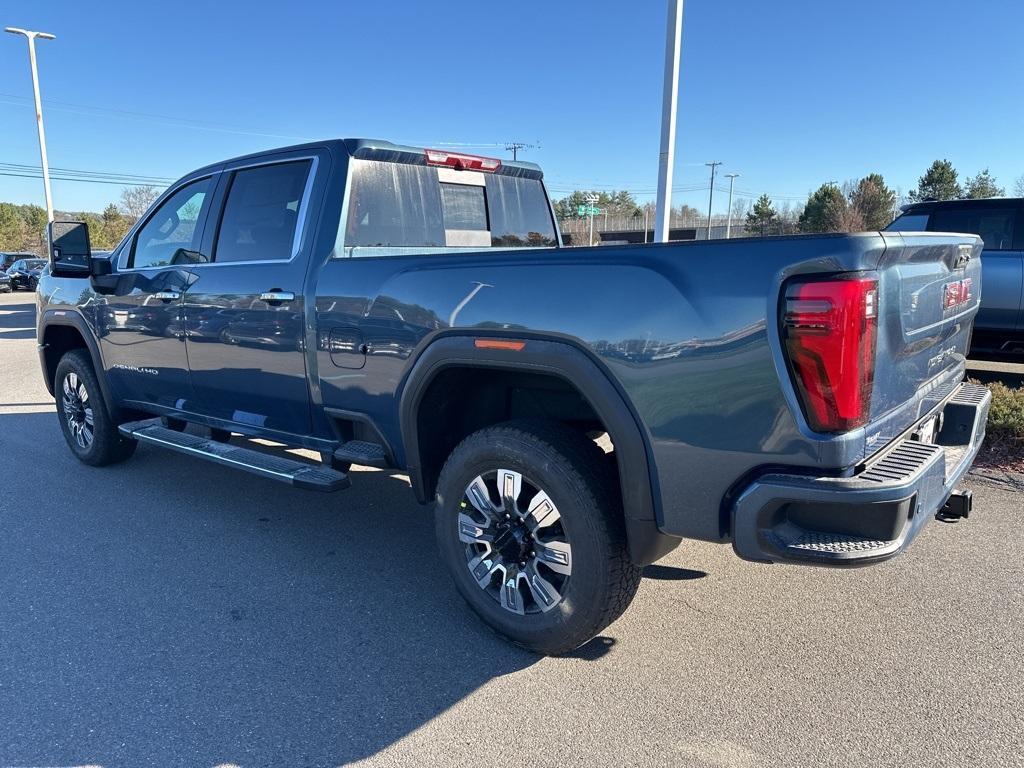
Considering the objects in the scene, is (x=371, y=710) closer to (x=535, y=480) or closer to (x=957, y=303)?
(x=535, y=480)

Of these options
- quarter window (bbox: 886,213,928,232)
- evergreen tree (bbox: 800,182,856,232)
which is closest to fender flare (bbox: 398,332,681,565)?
quarter window (bbox: 886,213,928,232)

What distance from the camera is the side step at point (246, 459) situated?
11.9 feet

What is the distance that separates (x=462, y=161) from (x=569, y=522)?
106 inches

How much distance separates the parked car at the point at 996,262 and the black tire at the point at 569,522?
6888 millimetres

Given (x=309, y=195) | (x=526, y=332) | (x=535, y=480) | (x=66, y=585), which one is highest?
(x=309, y=195)

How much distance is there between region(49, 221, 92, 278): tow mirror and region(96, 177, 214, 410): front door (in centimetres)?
23

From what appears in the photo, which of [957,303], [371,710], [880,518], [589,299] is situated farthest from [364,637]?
[957,303]

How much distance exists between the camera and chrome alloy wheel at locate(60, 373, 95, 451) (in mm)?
5676

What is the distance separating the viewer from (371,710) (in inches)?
106

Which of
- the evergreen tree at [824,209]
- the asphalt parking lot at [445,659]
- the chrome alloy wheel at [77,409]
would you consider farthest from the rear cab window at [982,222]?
the evergreen tree at [824,209]

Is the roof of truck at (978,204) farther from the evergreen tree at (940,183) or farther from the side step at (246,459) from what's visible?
the evergreen tree at (940,183)

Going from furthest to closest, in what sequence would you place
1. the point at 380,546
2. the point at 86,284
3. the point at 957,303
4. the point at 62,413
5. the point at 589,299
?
the point at 62,413, the point at 86,284, the point at 380,546, the point at 957,303, the point at 589,299

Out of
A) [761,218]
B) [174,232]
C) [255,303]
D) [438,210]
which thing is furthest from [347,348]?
[761,218]

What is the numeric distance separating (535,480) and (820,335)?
1.21 meters
